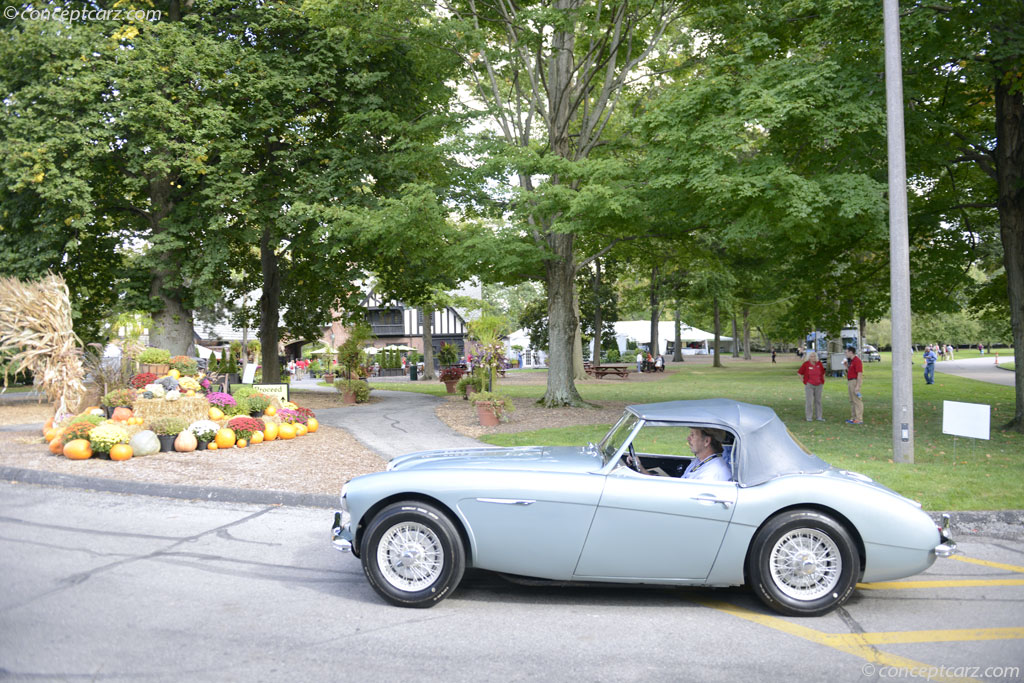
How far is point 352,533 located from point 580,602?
1.71 metres

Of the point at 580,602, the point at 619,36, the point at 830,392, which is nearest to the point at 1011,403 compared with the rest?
the point at 830,392

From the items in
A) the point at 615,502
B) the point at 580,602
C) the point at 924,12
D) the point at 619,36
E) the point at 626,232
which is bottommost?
the point at 580,602

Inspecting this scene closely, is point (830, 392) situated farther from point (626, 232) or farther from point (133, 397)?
point (133, 397)

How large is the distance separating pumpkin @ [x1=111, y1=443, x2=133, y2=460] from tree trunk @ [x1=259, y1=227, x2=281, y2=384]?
51.2 feet

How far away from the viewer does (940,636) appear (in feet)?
14.1

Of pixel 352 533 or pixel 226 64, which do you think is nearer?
pixel 352 533

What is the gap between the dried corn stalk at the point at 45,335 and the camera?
12.3 m

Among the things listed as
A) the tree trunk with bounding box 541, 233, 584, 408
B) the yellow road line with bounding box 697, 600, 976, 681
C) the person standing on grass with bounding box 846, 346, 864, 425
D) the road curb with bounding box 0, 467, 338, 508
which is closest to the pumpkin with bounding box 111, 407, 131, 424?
the road curb with bounding box 0, 467, 338, 508

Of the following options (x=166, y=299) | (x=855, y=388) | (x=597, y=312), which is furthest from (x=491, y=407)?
(x=597, y=312)

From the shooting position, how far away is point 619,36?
17.9m

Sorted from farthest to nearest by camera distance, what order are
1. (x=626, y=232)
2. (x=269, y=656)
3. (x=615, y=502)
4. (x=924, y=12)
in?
(x=626, y=232) → (x=924, y=12) → (x=615, y=502) → (x=269, y=656)

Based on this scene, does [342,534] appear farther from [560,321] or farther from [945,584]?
[560,321]

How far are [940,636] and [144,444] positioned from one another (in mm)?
10506

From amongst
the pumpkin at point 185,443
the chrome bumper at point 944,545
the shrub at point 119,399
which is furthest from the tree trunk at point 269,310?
the chrome bumper at point 944,545
